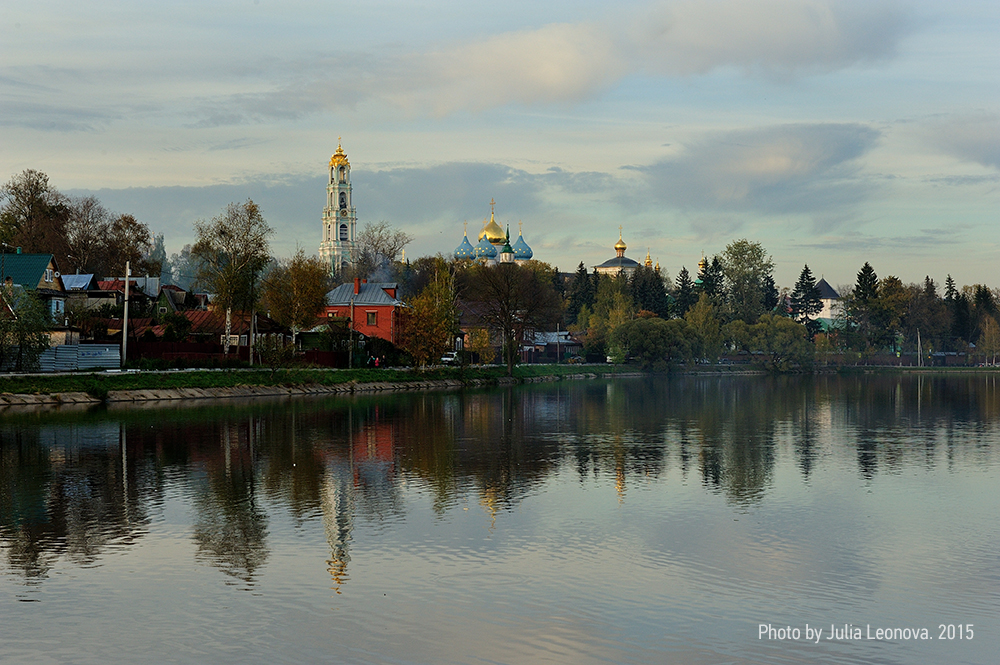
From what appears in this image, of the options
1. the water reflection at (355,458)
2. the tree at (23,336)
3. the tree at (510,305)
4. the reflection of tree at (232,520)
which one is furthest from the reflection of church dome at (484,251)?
the reflection of tree at (232,520)

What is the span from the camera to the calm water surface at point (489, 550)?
11.3 metres

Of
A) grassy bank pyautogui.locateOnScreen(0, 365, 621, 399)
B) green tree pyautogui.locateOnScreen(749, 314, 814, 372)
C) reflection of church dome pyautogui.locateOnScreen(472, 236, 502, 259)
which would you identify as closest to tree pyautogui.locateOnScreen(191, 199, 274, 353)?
grassy bank pyautogui.locateOnScreen(0, 365, 621, 399)

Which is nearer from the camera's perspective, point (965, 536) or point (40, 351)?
point (965, 536)

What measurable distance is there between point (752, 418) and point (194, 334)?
4741cm

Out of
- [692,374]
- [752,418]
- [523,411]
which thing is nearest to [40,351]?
[523,411]

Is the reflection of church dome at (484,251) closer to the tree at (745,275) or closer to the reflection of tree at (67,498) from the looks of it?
the tree at (745,275)

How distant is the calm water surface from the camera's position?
1134 centimetres

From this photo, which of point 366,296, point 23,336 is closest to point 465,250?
point 366,296

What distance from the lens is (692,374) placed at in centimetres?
12962

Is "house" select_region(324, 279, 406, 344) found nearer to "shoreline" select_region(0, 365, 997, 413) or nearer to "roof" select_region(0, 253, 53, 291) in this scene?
"shoreline" select_region(0, 365, 997, 413)

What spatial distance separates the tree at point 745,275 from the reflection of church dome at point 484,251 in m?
53.1

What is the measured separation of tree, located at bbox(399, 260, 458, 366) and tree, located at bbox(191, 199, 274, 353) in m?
16.8

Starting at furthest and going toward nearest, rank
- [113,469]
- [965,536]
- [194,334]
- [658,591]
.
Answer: [194,334] → [113,469] → [965,536] → [658,591]

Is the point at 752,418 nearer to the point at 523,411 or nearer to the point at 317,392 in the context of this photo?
the point at 523,411
